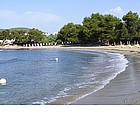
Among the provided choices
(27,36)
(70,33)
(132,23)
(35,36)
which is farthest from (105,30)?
(27,36)

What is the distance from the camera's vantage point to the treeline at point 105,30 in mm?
56438

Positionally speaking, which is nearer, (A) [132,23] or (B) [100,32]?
(A) [132,23]

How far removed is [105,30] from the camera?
61219 mm

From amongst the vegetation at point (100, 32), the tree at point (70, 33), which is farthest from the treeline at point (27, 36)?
the tree at point (70, 33)

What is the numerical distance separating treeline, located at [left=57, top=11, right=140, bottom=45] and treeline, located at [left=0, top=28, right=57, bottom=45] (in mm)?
11964

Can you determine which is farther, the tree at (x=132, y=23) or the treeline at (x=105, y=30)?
the treeline at (x=105, y=30)

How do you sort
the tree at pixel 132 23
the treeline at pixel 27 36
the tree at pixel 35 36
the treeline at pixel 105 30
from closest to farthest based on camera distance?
the tree at pixel 132 23 → the treeline at pixel 105 30 → the tree at pixel 35 36 → the treeline at pixel 27 36

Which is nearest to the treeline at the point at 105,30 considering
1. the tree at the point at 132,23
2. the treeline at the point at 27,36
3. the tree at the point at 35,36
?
the tree at the point at 132,23

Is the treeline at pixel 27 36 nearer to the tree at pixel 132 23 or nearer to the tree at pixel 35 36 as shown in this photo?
the tree at pixel 35 36

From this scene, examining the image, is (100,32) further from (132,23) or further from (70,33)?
(70,33)

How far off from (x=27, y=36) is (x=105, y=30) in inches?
1431

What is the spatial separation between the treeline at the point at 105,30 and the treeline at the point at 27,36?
39.3 feet

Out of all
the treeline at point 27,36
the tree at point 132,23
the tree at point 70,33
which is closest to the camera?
the tree at point 132,23
